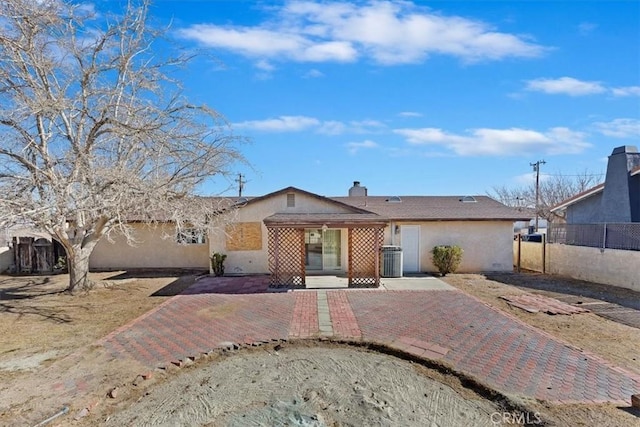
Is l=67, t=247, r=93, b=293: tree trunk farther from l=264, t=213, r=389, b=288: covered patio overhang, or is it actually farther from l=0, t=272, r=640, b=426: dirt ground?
l=264, t=213, r=389, b=288: covered patio overhang

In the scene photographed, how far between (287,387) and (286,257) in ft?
27.4

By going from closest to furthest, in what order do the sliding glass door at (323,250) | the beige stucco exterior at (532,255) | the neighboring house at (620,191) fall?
the sliding glass door at (323,250), the neighboring house at (620,191), the beige stucco exterior at (532,255)

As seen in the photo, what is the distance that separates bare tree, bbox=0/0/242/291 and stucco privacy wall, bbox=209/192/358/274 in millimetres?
2713

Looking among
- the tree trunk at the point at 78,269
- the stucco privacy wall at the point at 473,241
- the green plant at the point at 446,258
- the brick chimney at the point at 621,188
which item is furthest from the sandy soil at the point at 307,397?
the brick chimney at the point at 621,188

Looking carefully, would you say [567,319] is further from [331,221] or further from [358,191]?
[358,191]

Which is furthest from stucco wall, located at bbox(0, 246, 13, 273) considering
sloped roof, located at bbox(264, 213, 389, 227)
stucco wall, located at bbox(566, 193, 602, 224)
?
stucco wall, located at bbox(566, 193, 602, 224)

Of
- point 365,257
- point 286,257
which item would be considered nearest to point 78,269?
point 286,257

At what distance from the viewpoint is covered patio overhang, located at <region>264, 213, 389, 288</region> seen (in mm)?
12266

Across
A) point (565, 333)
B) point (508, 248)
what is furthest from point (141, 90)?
point (508, 248)

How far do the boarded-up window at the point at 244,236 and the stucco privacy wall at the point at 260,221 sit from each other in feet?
0.32

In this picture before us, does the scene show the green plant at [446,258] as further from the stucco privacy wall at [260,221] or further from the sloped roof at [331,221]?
the stucco privacy wall at [260,221]

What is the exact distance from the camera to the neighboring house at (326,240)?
14844 millimetres

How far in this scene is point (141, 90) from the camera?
11.3 metres

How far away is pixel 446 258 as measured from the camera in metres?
15.0
